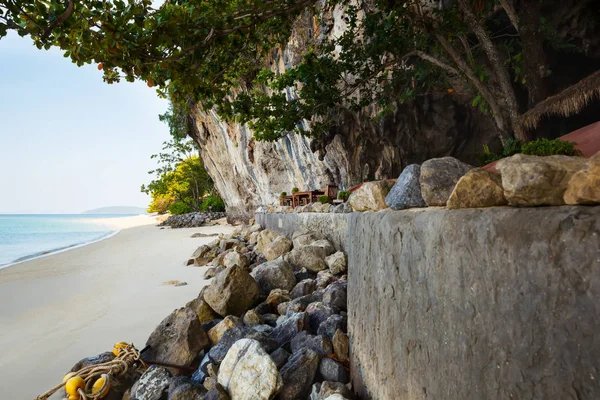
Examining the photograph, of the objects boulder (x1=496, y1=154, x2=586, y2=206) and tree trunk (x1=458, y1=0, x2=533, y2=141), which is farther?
tree trunk (x1=458, y1=0, x2=533, y2=141)

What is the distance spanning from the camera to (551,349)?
869 millimetres

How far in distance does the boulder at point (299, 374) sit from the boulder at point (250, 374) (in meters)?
0.11

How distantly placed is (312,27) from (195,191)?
2984 cm

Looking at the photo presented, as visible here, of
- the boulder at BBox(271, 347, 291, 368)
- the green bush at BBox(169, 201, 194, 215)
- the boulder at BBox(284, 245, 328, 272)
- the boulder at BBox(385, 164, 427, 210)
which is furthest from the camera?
the green bush at BBox(169, 201, 194, 215)

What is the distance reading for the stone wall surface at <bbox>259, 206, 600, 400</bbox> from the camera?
811 mm

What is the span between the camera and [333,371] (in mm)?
2459

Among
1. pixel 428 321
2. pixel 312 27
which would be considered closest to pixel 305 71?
pixel 312 27

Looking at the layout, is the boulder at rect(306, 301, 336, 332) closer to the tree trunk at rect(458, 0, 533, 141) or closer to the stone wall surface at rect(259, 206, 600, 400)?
the stone wall surface at rect(259, 206, 600, 400)

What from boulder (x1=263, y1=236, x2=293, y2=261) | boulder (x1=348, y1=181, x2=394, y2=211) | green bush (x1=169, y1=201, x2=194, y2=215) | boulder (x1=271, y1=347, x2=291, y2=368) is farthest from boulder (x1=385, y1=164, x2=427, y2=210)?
green bush (x1=169, y1=201, x2=194, y2=215)

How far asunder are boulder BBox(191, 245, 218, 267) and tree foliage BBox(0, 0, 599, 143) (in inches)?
127

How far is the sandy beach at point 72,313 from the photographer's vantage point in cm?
350

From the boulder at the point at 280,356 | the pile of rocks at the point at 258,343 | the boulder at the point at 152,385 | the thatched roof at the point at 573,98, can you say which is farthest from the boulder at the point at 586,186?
the thatched roof at the point at 573,98

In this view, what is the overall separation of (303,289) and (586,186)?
11.5 feet

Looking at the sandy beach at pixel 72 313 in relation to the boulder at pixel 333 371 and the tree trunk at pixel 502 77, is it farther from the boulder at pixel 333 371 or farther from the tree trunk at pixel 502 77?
the tree trunk at pixel 502 77
